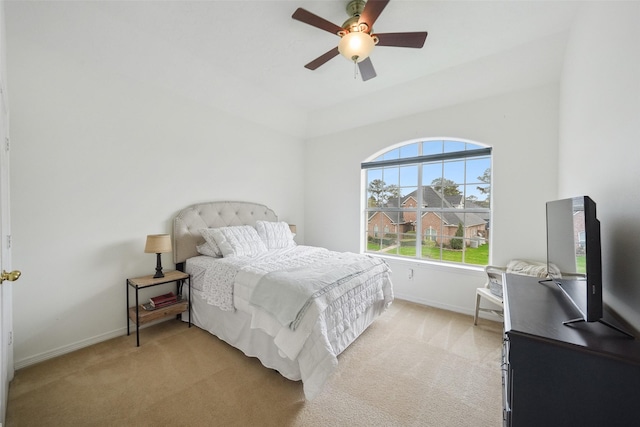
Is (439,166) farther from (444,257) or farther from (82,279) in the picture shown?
(82,279)

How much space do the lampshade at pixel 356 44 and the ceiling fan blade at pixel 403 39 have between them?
0.14 m

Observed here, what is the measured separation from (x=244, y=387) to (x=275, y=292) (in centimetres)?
70

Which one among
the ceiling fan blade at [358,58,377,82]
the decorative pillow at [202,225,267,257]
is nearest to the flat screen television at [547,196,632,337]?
the ceiling fan blade at [358,58,377,82]

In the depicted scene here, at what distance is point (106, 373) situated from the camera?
75.1 inches

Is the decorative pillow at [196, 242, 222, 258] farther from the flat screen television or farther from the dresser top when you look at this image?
the flat screen television

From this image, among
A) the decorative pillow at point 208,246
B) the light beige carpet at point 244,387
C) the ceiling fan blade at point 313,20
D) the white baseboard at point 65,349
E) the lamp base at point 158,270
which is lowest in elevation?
the light beige carpet at point 244,387

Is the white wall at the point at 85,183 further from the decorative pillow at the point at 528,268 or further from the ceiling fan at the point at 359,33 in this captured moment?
the decorative pillow at the point at 528,268

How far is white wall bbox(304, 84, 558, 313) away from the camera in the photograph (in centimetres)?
260

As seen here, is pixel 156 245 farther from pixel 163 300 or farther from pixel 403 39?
pixel 403 39

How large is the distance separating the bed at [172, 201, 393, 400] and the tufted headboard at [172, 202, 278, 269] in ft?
0.04

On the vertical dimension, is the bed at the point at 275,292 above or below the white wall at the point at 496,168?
below

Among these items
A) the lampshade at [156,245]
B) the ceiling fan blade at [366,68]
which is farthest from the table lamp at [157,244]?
the ceiling fan blade at [366,68]

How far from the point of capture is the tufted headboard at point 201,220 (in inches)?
112

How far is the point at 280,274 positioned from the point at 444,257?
2.45 m
